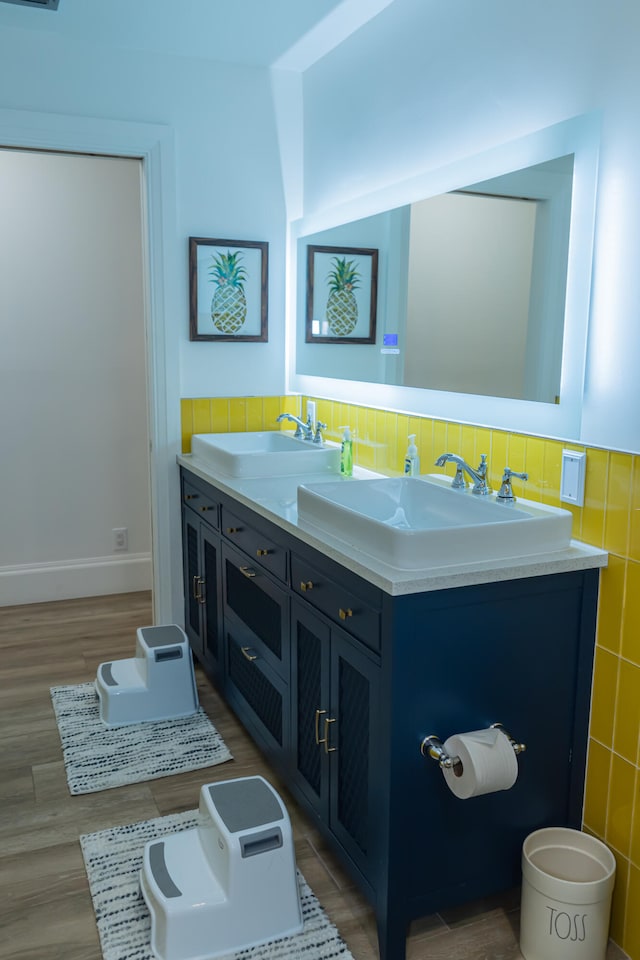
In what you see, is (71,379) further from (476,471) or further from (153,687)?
(476,471)

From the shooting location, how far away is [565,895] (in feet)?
5.87

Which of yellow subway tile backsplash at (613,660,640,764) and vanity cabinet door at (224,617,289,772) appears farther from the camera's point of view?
vanity cabinet door at (224,617,289,772)

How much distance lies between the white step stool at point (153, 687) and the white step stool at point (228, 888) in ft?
3.25

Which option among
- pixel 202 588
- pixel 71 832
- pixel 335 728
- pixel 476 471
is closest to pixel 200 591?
pixel 202 588

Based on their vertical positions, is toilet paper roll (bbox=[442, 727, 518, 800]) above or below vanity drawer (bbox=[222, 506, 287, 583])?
below

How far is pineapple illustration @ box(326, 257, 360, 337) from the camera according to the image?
308cm

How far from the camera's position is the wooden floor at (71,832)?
195cm

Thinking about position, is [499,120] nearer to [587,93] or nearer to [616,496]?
[587,93]

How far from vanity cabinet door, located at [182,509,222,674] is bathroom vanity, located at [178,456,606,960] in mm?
861

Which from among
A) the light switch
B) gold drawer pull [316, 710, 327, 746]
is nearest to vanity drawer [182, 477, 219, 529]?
gold drawer pull [316, 710, 327, 746]

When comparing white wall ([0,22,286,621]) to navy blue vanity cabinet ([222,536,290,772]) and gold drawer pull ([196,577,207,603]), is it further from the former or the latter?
navy blue vanity cabinet ([222,536,290,772])

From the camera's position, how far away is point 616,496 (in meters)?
1.87

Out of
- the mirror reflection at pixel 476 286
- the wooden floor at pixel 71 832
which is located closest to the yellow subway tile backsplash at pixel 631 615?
the mirror reflection at pixel 476 286

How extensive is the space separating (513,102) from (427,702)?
1543 millimetres
